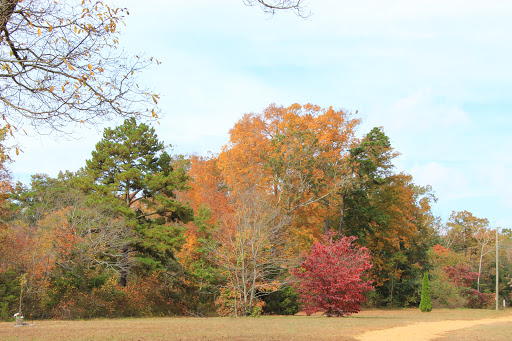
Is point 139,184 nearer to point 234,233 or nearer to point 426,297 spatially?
point 234,233

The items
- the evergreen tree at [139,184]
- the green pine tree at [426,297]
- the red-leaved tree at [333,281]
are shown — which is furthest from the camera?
the green pine tree at [426,297]

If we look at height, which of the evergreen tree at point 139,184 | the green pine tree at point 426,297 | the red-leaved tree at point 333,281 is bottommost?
the green pine tree at point 426,297

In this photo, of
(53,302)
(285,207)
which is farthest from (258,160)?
(53,302)

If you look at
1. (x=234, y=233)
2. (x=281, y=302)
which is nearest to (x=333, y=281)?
(x=281, y=302)

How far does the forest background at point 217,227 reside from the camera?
19.5 m

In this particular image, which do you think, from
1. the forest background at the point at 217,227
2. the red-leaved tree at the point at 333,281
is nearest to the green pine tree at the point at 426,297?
the forest background at the point at 217,227

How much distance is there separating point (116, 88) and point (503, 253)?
51569mm

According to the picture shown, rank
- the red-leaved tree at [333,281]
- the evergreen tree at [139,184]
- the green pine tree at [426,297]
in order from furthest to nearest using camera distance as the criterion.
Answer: the green pine tree at [426,297] < the evergreen tree at [139,184] < the red-leaved tree at [333,281]

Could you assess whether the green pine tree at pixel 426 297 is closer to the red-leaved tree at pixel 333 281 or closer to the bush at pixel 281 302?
the bush at pixel 281 302

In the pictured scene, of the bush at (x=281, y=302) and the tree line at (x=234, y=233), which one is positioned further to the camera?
the bush at (x=281, y=302)

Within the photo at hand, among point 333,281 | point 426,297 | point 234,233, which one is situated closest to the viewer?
point 333,281

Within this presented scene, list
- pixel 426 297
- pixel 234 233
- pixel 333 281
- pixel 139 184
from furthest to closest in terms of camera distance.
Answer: pixel 426 297
pixel 139 184
pixel 234 233
pixel 333 281

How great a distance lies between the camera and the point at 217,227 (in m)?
22.9

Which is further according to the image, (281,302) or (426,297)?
(426,297)
